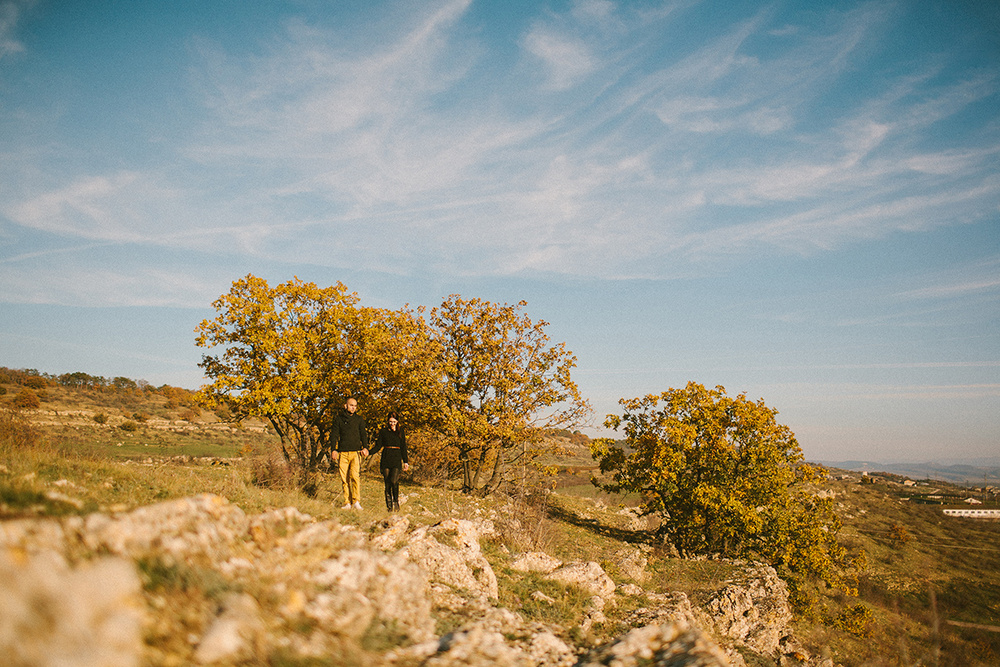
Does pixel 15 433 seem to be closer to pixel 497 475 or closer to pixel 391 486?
pixel 391 486

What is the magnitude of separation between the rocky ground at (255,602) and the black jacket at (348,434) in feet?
12.5

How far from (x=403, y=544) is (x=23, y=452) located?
22.4ft

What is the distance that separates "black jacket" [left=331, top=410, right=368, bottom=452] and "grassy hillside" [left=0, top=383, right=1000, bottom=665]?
150 centimetres

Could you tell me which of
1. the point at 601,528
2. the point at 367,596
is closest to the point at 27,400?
the point at 601,528

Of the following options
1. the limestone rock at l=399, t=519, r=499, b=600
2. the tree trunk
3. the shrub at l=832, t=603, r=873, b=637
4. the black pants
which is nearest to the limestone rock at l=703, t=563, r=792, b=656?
the limestone rock at l=399, t=519, r=499, b=600

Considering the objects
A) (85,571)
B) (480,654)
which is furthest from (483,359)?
(85,571)

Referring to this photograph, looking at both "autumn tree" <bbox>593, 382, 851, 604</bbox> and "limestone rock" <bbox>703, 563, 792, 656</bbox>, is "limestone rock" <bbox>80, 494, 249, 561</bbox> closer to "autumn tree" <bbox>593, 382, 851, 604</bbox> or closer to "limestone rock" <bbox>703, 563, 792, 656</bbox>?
"limestone rock" <bbox>703, 563, 792, 656</bbox>

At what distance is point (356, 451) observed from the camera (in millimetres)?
10570

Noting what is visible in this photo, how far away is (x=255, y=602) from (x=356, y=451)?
23.4 feet

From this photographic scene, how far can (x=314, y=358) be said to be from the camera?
776 inches

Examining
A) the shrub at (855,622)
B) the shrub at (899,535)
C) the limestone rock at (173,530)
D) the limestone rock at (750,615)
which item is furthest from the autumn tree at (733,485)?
the shrub at (899,535)

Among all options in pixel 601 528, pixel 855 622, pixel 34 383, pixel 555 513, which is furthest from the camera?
pixel 34 383

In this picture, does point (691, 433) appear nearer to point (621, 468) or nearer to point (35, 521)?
point (621, 468)

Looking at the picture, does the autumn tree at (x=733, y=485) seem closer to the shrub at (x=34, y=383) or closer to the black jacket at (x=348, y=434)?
the black jacket at (x=348, y=434)
